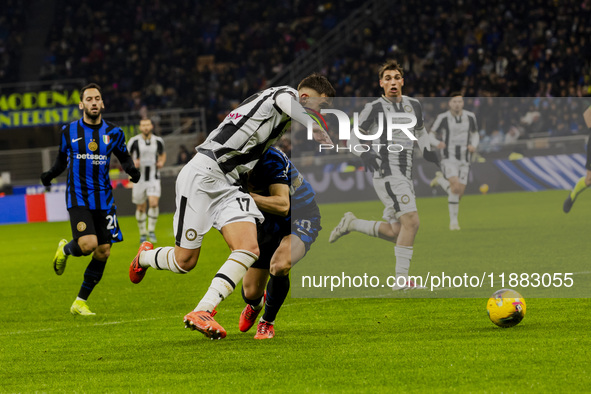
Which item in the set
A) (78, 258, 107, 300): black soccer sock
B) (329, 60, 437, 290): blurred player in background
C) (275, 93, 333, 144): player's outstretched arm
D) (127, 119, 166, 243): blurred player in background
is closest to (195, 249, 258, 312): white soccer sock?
(275, 93, 333, 144): player's outstretched arm

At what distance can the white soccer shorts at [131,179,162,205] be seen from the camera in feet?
55.3

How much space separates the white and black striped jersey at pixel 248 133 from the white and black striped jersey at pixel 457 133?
2478mm

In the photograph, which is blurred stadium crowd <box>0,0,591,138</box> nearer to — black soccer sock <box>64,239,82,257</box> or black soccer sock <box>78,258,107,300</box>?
black soccer sock <box>78,258,107,300</box>

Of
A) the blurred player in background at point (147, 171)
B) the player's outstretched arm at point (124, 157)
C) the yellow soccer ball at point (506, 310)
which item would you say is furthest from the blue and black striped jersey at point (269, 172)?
the blurred player in background at point (147, 171)

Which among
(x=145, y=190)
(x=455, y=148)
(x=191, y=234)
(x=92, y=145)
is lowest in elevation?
(x=145, y=190)

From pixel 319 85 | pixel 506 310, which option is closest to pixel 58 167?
pixel 319 85

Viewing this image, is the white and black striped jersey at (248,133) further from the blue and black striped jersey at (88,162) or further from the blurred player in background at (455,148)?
the blue and black striped jersey at (88,162)

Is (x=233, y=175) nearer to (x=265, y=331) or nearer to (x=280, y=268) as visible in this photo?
(x=280, y=268)

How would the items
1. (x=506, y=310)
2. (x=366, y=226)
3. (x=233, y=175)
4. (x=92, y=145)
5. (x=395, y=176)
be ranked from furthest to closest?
(x=92, y=145) < (x=395, y=176) < (x=366, y=226) < (x=506, y=310) < (x=233, y=175)

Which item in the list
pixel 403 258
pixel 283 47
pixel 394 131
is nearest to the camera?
pixel 394 131

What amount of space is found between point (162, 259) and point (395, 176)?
297 centimetres

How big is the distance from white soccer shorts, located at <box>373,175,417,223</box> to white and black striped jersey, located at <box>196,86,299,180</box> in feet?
8.49

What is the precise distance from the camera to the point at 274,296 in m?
6.64

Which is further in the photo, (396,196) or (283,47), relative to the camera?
(283,47)
